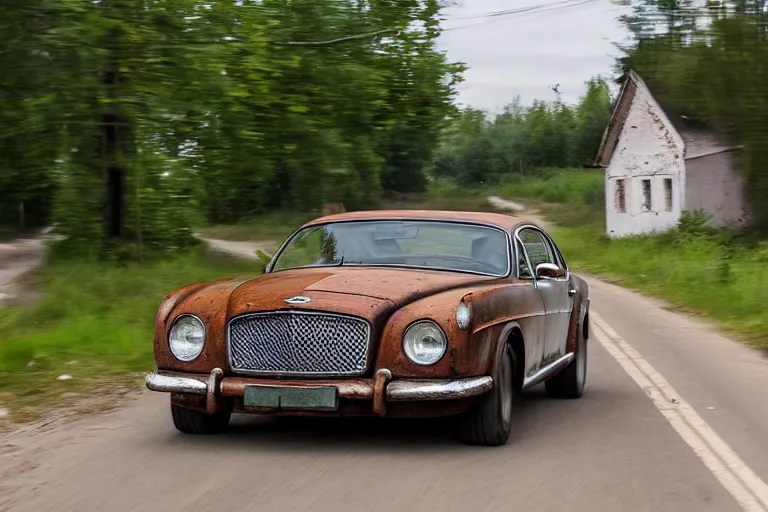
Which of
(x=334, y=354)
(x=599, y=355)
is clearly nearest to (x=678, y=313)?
(x=599, y=355)

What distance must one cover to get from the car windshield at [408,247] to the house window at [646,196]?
119 feet

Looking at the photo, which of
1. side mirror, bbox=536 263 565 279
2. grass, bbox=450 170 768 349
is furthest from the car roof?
grass, bbox=450 170 768 349

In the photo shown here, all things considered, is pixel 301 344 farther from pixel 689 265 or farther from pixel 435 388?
pixel 689 265

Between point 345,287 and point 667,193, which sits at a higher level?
point 345,287

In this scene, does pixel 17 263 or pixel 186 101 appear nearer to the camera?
pixel 186 101

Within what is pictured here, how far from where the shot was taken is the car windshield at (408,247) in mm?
7453

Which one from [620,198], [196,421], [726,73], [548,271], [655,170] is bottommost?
[196,421]

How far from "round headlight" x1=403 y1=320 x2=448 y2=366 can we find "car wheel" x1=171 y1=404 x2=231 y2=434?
4.69 feet

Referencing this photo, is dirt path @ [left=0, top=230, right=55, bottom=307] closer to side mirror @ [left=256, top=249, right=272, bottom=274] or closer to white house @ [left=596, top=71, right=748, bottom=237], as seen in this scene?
side mirror @ [left=256, top=249, right=272, bottom=274]

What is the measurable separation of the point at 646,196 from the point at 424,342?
3825 centimetres

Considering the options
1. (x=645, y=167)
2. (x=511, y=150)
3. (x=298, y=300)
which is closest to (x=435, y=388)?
(x=298, y=300)

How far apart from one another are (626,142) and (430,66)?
17177 millimetres

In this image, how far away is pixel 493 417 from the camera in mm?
6398

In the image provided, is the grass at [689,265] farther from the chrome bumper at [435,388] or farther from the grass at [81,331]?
the chrome bumper at [435,388]
